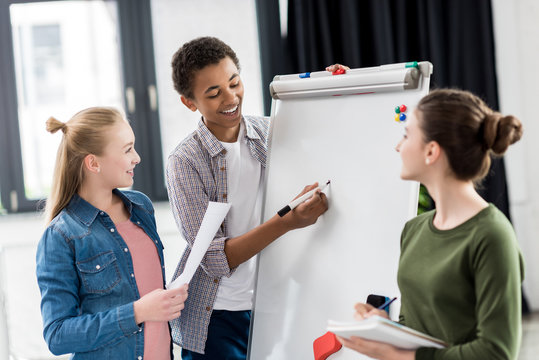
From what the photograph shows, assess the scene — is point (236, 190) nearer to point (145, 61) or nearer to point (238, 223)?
point (238, 223)

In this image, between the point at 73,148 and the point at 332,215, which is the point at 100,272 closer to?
the point at 73,148

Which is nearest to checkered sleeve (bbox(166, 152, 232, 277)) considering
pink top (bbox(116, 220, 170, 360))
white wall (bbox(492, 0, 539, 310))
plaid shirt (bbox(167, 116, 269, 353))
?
plaid shirt (bbox(167, 116, 269, 353))

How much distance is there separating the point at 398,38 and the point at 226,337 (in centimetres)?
222

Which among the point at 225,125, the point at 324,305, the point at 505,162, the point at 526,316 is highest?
the point at 225,125

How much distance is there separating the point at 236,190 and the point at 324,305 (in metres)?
0.41

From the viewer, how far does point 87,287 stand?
1403 mm

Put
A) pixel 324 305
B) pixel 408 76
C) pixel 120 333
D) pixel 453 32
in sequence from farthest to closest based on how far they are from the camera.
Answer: pixel 453 32 < pixel 324 305 < pixel 408 76 < pixel 120 333

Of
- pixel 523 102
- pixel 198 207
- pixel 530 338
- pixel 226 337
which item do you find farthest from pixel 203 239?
pixel 523 102

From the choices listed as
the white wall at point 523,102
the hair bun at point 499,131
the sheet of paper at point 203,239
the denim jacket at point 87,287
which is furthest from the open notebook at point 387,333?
the white wall at point 523,102

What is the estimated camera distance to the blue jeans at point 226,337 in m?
1.66

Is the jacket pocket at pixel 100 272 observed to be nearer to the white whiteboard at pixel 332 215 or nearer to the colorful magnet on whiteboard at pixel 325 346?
the white whiteboard at pixel 332 215

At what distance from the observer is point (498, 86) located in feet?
11.6

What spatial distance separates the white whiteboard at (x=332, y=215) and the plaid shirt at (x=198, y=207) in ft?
0.50

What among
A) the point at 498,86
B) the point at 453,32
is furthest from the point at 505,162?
the point at 453,32
